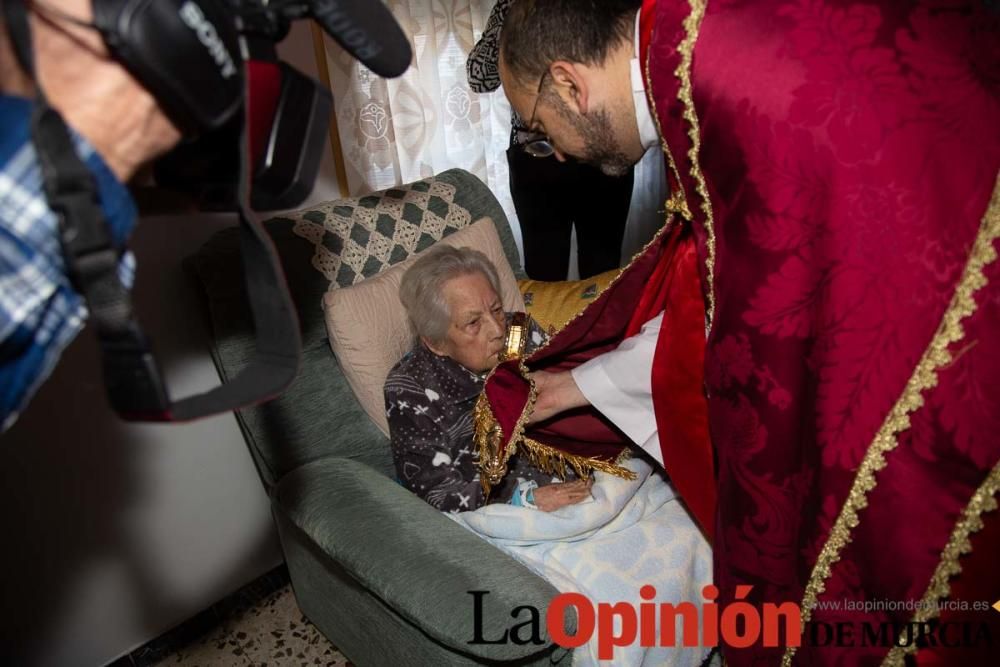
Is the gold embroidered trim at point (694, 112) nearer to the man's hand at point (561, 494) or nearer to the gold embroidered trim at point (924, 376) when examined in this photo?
the gold embroidered trim at point (924, 376)

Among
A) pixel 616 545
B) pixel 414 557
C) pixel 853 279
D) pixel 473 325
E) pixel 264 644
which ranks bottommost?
pixel 264 644

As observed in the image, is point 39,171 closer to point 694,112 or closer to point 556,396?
point 694,112

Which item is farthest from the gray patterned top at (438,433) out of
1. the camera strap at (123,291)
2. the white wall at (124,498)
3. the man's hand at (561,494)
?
the camera strap at (123,291)

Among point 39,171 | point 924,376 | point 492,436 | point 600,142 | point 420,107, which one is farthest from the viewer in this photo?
point 420,107

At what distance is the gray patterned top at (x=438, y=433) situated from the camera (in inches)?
61.3

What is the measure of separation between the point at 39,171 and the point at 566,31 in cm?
86

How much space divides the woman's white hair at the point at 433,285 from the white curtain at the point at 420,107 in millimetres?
486

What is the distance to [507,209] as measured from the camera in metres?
2.67

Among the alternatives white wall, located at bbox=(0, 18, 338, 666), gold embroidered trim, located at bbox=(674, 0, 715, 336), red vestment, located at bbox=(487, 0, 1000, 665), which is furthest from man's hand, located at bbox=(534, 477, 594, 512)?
white wall, located at bbox=(0, 18, 338, 666)

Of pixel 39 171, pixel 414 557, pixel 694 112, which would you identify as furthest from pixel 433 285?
pixel 39 171

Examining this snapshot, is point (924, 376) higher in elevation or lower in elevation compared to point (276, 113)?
lower

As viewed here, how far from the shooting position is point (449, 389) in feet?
5.42

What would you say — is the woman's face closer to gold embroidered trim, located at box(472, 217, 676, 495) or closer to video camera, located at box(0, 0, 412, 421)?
gold embroidered trim, located at box(472, 217, 676, 495)

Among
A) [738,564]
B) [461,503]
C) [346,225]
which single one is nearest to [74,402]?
[346,225]
